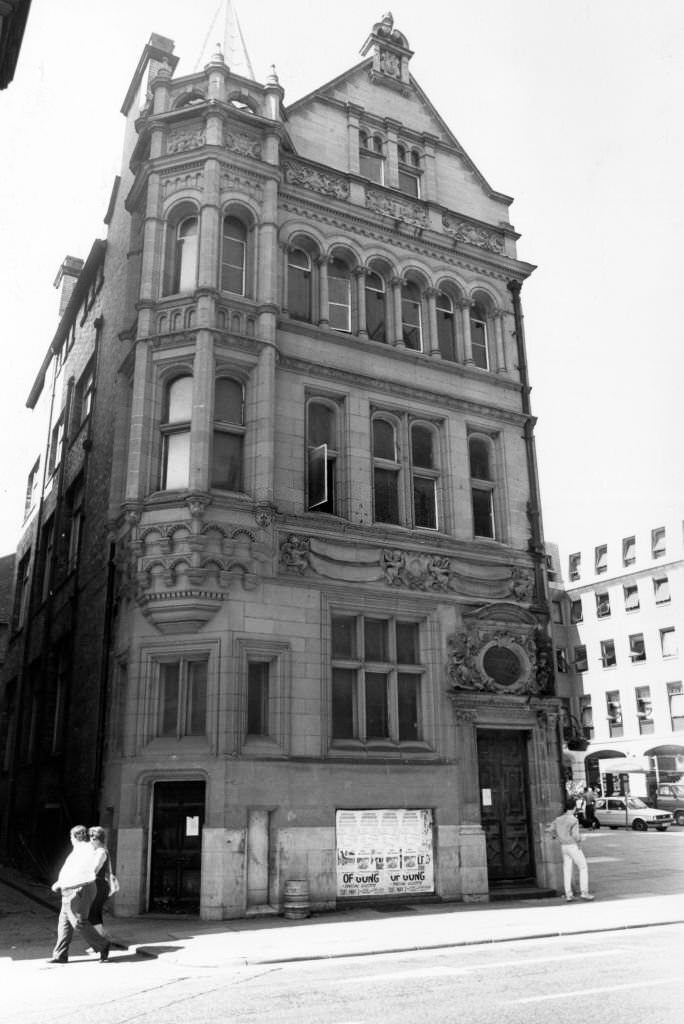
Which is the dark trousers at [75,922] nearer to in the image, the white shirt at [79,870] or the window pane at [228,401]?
the white shirt at [79,870]

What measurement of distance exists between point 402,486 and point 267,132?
29.8ft

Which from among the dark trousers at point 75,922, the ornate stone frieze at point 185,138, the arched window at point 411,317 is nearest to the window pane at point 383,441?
the arched window at point 411,317

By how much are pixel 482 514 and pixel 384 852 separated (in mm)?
8666

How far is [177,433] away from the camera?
62.5 ft

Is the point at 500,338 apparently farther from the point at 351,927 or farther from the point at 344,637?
the point at 351,927

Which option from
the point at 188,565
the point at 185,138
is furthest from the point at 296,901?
the point at 185,138

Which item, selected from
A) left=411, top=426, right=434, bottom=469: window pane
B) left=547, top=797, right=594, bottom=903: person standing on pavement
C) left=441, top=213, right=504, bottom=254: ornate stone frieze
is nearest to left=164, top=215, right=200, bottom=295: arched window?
left=411, top=426, right=434, bottom=469: window pane

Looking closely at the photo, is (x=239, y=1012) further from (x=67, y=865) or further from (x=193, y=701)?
(x=193, y=701)

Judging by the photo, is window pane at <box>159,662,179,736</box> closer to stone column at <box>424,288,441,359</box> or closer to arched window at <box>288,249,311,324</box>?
arched window at <box>288,249,311,324</box>

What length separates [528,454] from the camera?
919 inches

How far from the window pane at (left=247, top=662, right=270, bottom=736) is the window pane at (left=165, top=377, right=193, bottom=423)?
18.2 feet

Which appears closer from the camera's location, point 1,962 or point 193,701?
point 1,962

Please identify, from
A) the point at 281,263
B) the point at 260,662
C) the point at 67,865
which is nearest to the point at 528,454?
the point at 281,263

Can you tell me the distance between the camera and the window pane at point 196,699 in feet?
56.4
